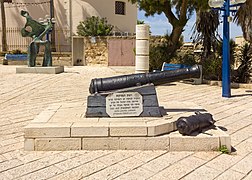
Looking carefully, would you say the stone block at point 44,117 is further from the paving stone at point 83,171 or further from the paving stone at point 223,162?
the paving stone at point 223,162

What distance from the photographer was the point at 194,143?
322 cm

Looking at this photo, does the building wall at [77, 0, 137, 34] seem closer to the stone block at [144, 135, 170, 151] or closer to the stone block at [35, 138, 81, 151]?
the stone block at [35, 138, 81, 151]

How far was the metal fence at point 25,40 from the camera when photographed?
2025 centimetres

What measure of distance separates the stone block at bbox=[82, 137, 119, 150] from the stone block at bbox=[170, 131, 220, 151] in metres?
0.68

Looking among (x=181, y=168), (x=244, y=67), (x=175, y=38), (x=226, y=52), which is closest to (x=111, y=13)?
(x=175, y=38)

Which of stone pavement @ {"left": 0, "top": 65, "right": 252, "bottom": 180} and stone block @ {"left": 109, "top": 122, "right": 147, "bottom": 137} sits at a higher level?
stone block @ {"left": 109, "top": 122, "right": 147, "bottom": 137}

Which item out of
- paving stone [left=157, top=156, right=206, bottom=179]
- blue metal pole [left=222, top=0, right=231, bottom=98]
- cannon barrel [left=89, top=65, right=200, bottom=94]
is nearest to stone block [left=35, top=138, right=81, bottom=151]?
cannon barrel [left=89, top=65, right=200, bottom=94]

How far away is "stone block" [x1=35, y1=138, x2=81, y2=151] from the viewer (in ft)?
10.6

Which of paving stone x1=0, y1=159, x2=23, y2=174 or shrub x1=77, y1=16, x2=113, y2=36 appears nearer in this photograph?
paving stone x1=0, y1=159, x2=23, y2=174

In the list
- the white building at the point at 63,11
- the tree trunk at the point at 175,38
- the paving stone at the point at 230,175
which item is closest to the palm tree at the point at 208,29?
the tree trunk at the point at 175,38

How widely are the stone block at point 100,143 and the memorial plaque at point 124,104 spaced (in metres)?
0.45

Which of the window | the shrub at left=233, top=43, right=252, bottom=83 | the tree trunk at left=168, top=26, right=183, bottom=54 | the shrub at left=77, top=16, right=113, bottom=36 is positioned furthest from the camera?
the window

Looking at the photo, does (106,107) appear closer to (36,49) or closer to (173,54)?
(173,54)

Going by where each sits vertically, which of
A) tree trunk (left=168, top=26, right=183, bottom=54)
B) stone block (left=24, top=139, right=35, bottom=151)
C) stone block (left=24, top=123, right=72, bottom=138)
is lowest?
stone block (left=24, top=139, right=35, bottom=151)
